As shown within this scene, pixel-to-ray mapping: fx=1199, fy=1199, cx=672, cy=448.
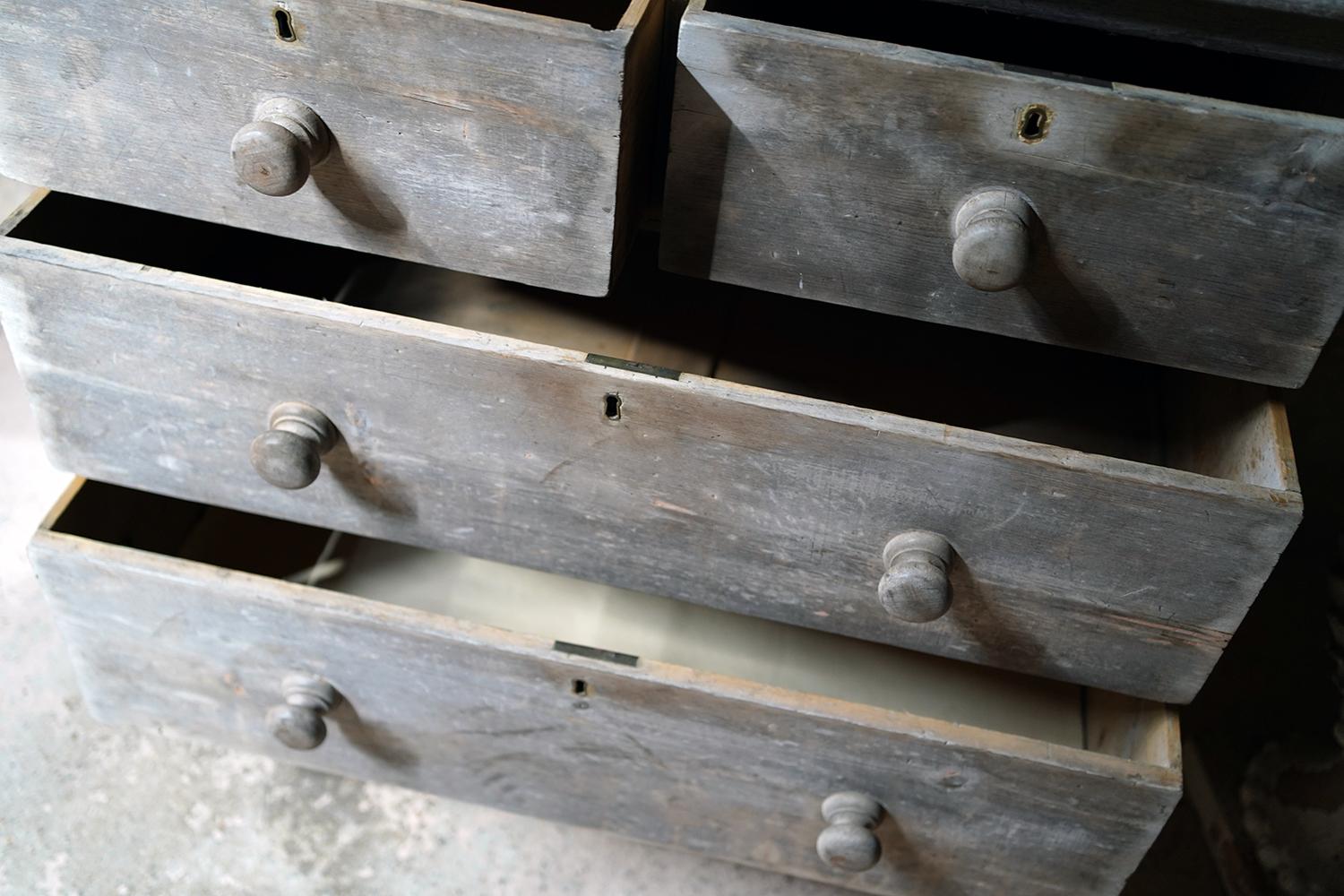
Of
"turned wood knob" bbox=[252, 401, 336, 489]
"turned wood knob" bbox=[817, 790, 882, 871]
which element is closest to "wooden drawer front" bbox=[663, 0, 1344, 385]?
"turned wood knob" bbox=[252, 401, 336, 489]

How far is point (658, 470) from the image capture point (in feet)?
2.48

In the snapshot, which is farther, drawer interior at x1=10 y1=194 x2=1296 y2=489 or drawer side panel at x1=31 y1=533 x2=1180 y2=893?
drawer interior at x1=10 y1=194 x2=1296 y2=489

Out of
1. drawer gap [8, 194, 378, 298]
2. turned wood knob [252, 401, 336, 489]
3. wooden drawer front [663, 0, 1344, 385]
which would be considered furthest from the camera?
drawer gap [8, 194, 378, 298]

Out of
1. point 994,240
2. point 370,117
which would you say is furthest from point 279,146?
point 994,240

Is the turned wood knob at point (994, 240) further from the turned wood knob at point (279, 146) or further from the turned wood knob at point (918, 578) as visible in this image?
the turned wood knob at point (279, 146)

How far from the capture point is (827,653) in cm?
101

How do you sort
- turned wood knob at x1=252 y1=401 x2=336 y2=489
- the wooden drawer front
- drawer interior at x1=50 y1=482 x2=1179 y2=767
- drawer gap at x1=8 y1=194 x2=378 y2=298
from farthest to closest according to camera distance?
1. drawer interior at x1=50 y1=482 x2=1179 y2=767
2. drawer gap at x1=8 y1=194 x2=378 y2=298
3. turned wood knob at x1=252 y1=401 x2=336 y2=489
4. the wooden drawer front

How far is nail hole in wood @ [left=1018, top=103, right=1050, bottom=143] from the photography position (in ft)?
2.05

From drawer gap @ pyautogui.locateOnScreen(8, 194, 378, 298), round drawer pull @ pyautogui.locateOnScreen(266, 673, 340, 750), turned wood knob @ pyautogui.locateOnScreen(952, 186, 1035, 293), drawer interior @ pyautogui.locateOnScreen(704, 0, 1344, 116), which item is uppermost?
drawer interior @ pyautogui.locateOnScreen(704, 0, 1344, 116)

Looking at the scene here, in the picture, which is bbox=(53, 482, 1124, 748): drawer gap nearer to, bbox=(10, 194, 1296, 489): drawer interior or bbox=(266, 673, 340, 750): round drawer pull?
bbox=(266, 673, 340, 750): round drawer pull

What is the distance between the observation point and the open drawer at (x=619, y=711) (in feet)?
2.69

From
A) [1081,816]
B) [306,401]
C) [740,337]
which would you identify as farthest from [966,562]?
[306,401]

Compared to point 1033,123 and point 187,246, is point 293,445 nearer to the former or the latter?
point 187,246

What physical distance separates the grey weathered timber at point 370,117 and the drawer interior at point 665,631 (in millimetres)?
323
